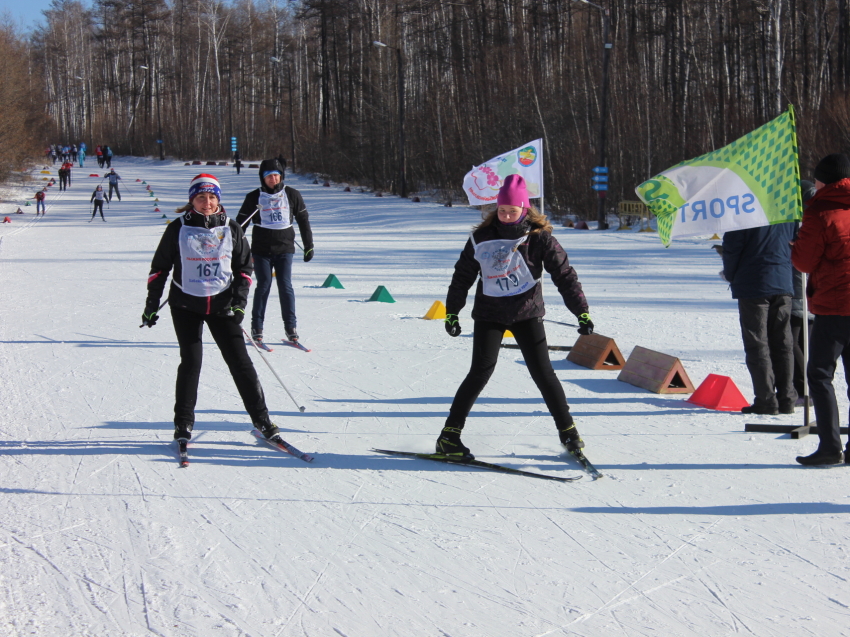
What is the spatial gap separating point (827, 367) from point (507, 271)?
184cm

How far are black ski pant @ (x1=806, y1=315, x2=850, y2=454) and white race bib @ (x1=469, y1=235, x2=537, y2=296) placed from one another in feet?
5.24

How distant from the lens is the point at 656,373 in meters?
6.82

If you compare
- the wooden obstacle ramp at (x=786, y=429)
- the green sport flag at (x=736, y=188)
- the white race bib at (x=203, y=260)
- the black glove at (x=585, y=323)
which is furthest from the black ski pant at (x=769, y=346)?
the white race bib at (x=203, y=260)

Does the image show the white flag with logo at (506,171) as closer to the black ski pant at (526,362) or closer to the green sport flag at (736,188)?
the green sport flag at (736,188)

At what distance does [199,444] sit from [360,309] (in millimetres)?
5717

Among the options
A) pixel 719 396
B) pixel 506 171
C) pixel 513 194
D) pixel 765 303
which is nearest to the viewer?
pixel 513 194

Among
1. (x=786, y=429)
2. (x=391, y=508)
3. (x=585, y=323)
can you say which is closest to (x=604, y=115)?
(x=786, y=429)

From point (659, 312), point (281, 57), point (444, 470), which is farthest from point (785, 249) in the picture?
point (281, 57)

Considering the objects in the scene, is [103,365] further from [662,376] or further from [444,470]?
[662,376]

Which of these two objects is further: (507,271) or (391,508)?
(507,271)

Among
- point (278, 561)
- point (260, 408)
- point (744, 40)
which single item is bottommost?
point (278, 561)

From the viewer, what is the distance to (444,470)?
192 inches

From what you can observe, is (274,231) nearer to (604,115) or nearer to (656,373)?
(656,373)

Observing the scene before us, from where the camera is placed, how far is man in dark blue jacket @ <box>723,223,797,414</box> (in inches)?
226
